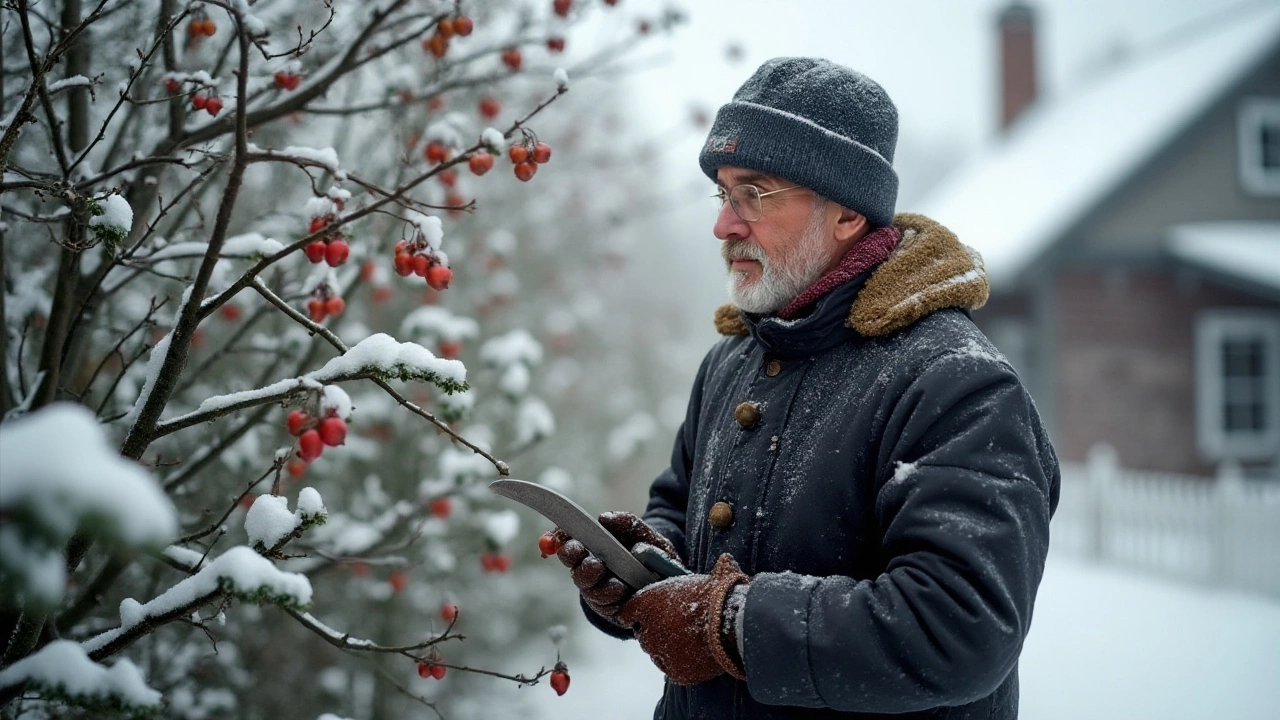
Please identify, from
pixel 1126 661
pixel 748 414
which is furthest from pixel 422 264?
pixel 1126 661

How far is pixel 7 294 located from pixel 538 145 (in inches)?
58.7

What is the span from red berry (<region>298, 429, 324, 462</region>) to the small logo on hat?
40.2 inches

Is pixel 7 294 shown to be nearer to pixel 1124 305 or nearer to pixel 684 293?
pixel 1124 305

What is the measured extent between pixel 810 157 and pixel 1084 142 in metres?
12.4

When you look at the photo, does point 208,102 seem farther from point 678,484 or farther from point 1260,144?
point 1260,144

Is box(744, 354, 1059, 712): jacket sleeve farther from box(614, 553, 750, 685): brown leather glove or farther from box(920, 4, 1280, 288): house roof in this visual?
box(920, 4, 1280, 288): house roof

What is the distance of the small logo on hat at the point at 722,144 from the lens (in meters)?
1.95

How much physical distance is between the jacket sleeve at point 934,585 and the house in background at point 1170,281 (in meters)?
9.54

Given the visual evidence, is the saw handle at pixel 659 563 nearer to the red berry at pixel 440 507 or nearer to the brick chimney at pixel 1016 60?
the red berry at pixel 440 507

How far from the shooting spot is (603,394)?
11.8m

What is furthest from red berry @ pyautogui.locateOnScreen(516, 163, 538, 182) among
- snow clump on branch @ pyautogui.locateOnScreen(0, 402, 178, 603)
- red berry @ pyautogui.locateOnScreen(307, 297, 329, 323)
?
snow clump on branch @ pyautogui.locateOnScreen(0, 402, 178, 603)

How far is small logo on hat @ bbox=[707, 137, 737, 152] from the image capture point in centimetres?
195

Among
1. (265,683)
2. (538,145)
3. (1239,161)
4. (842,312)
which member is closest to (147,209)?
(538,145)

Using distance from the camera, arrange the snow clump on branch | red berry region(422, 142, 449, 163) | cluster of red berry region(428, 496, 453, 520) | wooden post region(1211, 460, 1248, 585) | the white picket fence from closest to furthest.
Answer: the snow clump on branch < red berry region(422, 142, 449, 163) < cluster of red berry region(428, 496, 453, 520) < the white picket fence < wooden post region(1211, 460, 1248, 585)
